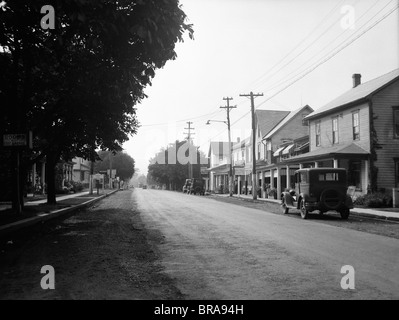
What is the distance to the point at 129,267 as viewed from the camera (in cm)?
695

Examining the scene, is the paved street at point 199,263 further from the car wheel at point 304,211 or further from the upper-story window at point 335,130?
the upper-story window at point 335,130

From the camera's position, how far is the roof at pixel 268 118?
5094 cm

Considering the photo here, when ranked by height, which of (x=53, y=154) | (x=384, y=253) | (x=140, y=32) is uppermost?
(x=140, y=32)

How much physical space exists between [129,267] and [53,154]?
16336 millimetres

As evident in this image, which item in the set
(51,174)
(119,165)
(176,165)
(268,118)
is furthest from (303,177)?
(119,165)

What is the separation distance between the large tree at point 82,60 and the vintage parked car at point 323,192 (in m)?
8.33

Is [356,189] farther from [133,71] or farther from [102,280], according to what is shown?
[102,280]

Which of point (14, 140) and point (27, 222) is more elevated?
point (14, 140)

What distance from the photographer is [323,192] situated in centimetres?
1686

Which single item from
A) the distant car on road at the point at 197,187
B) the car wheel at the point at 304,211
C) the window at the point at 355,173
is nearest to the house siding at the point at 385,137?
the window at the point at 355,173

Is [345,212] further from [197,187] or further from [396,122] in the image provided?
[197,187]

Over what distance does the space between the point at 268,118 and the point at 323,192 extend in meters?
36.8
